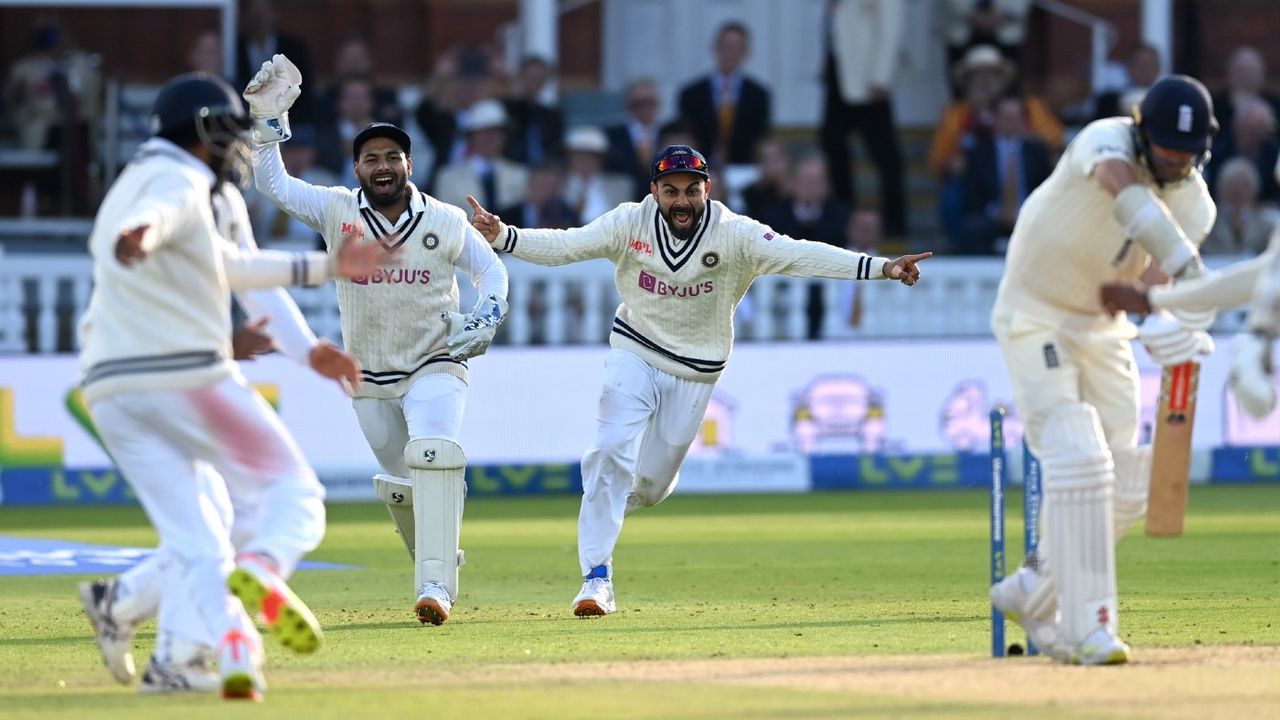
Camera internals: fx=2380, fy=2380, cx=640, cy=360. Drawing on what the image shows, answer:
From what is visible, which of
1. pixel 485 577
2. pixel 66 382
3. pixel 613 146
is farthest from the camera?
pixel 613 146

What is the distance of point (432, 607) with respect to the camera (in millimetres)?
9023

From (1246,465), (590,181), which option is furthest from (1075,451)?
(590,181)

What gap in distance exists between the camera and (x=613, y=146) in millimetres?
18188

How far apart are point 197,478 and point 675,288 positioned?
11.3 ft

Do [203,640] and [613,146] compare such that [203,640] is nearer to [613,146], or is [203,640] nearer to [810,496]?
[810,496]

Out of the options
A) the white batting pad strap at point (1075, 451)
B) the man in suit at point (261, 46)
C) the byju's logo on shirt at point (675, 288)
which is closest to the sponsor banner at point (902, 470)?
the man in suit at point (261, 46)

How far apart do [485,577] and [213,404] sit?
4640 millimetres

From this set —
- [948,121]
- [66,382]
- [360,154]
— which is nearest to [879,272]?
[360,154]

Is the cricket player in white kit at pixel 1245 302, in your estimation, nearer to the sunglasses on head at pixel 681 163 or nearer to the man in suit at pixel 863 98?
the sunglasses on head at pixel 681 163

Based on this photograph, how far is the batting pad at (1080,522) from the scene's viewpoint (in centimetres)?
739

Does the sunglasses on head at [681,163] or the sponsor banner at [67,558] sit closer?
the sunglasses on head at [681,163]

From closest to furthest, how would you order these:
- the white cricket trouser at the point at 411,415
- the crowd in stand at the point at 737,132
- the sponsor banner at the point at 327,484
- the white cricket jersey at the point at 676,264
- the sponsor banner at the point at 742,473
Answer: the white cricket trouser at the point at 411,415 < the white cricket jersey at the point at 676,264 < the sponsor banner at the point at 327,484 < the sponsor banner at the point at 742,473 < the crowd in stand at the point at 737,132

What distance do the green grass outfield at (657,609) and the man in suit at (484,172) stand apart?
2626mm

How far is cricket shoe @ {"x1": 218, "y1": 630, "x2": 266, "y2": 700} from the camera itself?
6574mm
